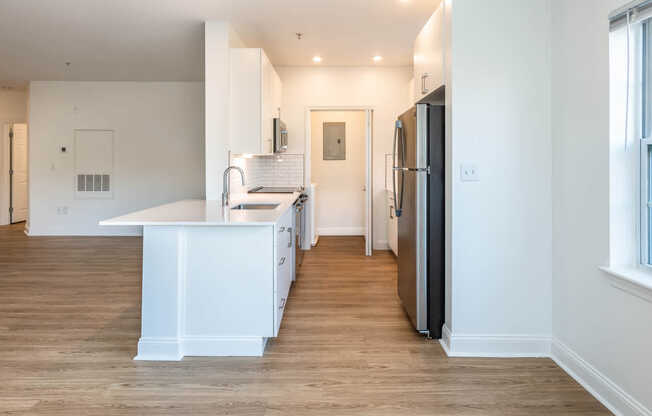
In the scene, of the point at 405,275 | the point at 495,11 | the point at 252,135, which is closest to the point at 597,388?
the point at 405,275

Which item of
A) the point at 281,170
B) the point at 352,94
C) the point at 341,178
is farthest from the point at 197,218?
the point at 341,178

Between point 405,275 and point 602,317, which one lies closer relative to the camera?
point 602,317

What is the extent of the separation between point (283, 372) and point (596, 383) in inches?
61.7

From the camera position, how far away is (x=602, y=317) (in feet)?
Result: 7.43

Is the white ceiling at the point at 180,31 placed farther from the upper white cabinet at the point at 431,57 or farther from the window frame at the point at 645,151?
the window frame at the point at 645,151

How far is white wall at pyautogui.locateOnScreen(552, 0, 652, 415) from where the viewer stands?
6.79 feet

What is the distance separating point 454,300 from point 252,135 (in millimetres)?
2768

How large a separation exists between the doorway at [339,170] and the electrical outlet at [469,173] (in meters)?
5.57

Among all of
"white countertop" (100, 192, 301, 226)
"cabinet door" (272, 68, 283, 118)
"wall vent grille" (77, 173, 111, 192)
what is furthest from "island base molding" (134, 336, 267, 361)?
"wall vent grille" (77, 173, 111, 192)

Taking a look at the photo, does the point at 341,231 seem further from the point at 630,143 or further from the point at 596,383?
the point at 630,143

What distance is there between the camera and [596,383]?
7.51 feet

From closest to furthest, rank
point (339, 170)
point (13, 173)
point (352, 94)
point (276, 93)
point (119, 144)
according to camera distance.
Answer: point (276, 93) → point (352, 94) → point (119, 144) → point (339, 170) → point (13, 173)

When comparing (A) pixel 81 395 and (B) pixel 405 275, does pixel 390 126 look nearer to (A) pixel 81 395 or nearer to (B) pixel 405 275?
(B) pixel 405 275

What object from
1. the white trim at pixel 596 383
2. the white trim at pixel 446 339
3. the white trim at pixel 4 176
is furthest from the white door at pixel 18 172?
the white trim at pixel 596 383
